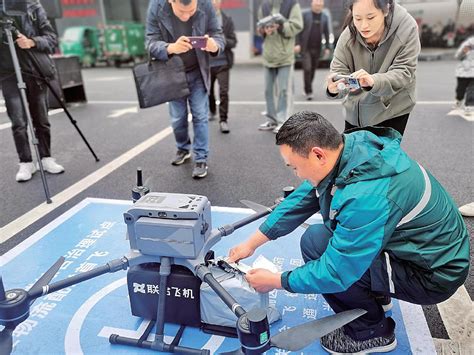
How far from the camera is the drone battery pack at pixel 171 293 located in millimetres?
1800

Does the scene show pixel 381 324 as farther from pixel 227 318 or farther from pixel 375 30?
pixel 375 30

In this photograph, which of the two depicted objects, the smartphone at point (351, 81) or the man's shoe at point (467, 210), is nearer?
the smartphone at point (351, 81)

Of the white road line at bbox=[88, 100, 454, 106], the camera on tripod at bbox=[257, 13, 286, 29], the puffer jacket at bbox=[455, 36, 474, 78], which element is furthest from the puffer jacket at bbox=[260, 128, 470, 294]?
the white road line at bbox=[88, 100, 454, 106]

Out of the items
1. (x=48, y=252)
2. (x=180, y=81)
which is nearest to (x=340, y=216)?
(x=48, y=252)

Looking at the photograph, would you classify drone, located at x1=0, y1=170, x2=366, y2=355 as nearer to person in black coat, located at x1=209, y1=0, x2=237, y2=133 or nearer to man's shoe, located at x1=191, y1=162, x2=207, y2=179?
man's shoe, located at x1=191, y1=162, x2=207, y2=179

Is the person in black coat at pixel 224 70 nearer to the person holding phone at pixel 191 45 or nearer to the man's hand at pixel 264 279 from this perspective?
the person holding phone at pixel 191 45

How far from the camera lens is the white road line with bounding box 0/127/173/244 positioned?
2.91 m

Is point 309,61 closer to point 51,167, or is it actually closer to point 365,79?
point 51,167

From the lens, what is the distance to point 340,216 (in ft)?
4.58

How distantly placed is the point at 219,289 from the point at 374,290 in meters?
0.61

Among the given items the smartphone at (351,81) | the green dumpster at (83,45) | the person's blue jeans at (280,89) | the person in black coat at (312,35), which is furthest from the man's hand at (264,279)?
Answer: the green dumpster at (83,45)

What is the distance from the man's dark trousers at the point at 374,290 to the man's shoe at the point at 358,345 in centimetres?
2

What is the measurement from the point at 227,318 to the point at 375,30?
1.60 metres

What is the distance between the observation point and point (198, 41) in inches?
127
